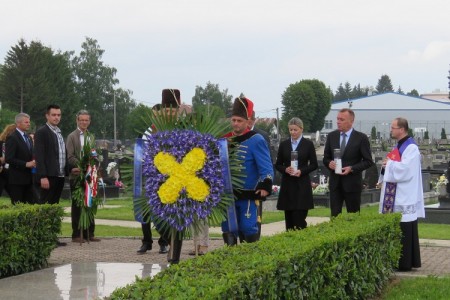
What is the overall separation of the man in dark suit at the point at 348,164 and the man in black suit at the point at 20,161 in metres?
4.59

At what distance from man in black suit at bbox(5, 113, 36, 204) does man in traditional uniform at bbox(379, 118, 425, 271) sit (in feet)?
18.0

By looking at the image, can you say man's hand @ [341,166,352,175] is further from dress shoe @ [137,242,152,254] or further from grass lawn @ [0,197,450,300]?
dress shoe @ [137,242,152,254]

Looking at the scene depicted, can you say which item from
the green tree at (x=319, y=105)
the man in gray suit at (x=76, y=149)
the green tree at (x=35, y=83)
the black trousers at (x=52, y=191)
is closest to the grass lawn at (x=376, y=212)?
the man in gray suit at (x=76, y=149)

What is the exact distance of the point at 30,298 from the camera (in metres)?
7.96

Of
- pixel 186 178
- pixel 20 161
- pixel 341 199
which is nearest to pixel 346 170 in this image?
pixel 341 199

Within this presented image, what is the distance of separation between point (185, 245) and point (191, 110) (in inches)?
174

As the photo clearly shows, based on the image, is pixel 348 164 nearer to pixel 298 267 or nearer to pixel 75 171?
pixel 75 171

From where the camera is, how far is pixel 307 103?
117 meters

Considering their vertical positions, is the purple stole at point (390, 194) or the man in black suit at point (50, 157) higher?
the man in black suit at point (50, 157)

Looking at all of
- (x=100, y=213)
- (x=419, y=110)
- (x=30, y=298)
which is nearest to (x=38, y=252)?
(x=30, y=298)

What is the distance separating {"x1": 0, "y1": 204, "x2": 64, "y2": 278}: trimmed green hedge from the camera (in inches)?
370

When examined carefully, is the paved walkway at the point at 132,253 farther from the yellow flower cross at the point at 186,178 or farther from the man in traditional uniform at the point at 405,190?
the yellow flower cross at the point at 186,178

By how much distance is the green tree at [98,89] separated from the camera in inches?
4065

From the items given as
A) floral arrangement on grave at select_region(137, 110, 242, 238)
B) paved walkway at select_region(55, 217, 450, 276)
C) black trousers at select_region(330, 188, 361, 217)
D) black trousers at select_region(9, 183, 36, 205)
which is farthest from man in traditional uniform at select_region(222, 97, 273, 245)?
black trousers at select_region(9, 183, 36, 205)
